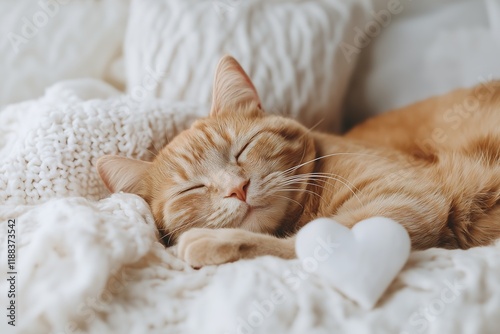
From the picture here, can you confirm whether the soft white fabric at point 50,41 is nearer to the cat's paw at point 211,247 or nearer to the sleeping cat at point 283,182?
the sleeping cat at point 283,182

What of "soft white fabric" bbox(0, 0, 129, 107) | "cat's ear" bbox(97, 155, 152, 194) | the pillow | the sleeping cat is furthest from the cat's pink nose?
"soft white fabric" bbox(0, 0, 129, 107)

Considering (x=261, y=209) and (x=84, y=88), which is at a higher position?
(x=84, y=88)

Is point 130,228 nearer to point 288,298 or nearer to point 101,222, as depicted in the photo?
point 101,222

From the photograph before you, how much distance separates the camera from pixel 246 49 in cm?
169

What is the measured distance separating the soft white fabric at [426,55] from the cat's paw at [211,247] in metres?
1.22

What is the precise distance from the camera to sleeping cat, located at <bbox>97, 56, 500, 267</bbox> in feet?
3.46

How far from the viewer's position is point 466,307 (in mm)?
Answer: 812

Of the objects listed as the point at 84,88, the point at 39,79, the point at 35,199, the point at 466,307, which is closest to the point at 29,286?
the point at 35,199

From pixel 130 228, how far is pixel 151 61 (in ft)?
2.75

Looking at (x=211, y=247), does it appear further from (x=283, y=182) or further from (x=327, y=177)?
(x=327, y=177)

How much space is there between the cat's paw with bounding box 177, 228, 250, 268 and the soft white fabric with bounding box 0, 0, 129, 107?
1099 millimetres

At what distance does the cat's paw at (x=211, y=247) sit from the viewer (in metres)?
0.95

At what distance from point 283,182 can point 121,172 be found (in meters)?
0.42

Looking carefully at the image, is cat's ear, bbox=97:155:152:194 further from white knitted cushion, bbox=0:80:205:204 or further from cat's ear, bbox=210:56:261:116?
cat's ear, bbox=210:56:261:116
